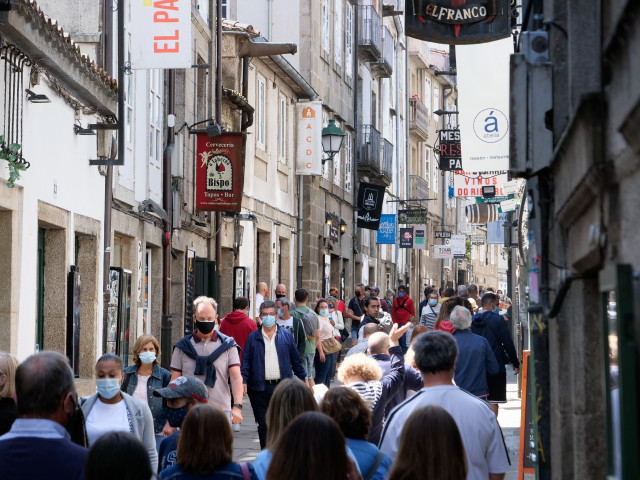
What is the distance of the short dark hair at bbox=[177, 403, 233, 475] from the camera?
5.32 m

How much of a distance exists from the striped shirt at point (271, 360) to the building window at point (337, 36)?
2078 cm

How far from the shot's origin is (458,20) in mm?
9648

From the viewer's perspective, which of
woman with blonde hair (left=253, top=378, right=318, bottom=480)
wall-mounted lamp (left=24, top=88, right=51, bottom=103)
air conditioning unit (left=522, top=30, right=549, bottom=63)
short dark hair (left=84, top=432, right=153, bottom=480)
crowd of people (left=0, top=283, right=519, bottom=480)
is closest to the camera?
short dark hair (left=84, top=432, right=153, bottom=480)

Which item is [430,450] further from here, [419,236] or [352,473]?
[419,236]

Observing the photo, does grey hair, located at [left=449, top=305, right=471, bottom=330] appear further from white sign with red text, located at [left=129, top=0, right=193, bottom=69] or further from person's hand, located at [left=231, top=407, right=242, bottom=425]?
white sign with red text, located at [left=129, top=0, right=193, bottom=69]

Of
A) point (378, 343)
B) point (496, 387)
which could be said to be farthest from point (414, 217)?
point (378, 343)

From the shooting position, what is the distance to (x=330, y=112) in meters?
32.0

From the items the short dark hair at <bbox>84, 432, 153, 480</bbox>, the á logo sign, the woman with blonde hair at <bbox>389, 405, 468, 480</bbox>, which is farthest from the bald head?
the á logo sign

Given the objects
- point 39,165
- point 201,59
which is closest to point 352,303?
point 201,59

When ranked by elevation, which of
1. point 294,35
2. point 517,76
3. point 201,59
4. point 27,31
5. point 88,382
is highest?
point 294,35

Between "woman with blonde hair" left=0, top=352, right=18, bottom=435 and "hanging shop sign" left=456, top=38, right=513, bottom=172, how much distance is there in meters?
8.75

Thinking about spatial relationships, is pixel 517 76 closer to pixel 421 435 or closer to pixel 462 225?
pixel 421 435

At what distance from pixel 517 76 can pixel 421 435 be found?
222 cm

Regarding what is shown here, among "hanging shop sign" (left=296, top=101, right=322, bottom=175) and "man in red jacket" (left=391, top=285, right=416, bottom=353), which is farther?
"hanging shop sign" (left=296, top=101, right=322, bottom=175)
